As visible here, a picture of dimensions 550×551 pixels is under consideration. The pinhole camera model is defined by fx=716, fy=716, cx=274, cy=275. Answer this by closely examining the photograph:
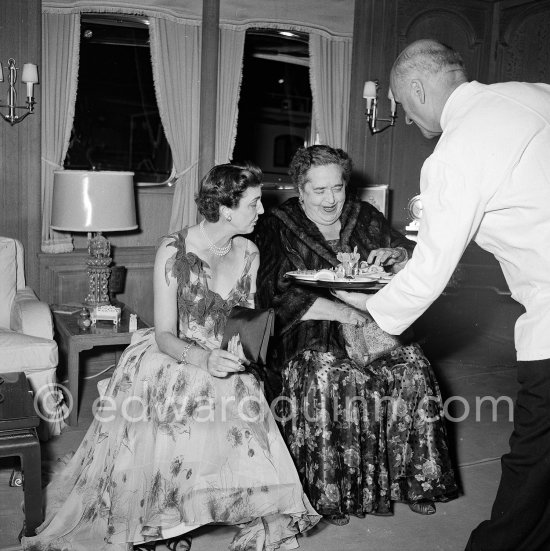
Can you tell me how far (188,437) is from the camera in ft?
8.64

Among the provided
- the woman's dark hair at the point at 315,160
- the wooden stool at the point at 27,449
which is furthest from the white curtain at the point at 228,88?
the wooden stool at the point at 27,449

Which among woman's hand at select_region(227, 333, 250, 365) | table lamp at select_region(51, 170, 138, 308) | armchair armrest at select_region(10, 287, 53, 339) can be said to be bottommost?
armchair armrest at select_region(10, 287, 53, 339)

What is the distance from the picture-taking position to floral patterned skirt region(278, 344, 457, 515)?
3.07m

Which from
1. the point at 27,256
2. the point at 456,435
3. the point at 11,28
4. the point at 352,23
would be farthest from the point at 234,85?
the point at 456,435

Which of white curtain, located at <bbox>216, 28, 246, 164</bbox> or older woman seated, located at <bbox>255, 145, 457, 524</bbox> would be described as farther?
white curtain, located at <bbox>216, 28, 246, 164</bbox>

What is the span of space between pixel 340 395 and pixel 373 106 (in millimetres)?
3414

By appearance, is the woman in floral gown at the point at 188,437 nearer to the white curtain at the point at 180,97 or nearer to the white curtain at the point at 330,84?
the white curtain at the point at 180,97

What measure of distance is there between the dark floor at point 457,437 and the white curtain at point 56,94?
1.26m

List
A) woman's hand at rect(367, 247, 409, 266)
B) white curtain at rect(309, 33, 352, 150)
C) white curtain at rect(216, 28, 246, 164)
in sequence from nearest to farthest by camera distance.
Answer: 1. woman's hand at rect(367, 247, 409, 266)
2. white curtain at rect(216, 28, 246, 164)
3. white curtain at rect(309, 33, 352, 150)

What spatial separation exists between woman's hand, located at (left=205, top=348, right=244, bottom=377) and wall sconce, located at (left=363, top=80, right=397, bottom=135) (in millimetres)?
3637

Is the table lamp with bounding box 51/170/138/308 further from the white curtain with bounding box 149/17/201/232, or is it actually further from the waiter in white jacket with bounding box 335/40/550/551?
the waiter in white jacket with bounding box 335/40/550/551

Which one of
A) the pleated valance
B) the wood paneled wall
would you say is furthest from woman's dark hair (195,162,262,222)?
the pleated valance

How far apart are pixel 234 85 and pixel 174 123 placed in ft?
1.88

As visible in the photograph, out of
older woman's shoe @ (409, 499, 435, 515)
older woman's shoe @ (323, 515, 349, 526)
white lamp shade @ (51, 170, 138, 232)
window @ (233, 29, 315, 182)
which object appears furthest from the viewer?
window @ (233, 29, 315, 182)
